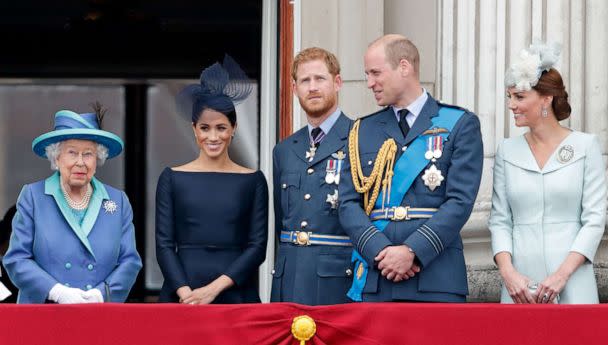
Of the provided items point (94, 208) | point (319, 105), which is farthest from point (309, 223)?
point (94, 208)

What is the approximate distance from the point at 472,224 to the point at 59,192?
198 centimetres

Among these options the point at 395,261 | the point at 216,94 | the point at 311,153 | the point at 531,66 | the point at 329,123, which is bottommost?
the point at 395,261

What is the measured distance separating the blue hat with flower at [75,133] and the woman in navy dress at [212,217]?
0.38 m

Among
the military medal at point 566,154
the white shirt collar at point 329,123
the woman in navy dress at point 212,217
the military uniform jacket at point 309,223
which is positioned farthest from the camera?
the white shirt collar at point 329,123

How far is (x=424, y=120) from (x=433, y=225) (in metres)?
0.43

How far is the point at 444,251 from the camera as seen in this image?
5234mm

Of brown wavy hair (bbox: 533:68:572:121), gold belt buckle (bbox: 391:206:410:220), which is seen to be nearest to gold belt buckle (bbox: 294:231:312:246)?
gold belt buckle (bbox: 391:206:410:220)

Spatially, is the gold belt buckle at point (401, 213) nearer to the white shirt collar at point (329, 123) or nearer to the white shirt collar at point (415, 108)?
the white shirt collar at point (415, 108)

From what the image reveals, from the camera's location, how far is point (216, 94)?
232 inches

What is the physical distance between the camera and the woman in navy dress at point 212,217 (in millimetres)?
5707

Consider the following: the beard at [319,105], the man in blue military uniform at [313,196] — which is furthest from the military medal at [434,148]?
the beard at [319,105]

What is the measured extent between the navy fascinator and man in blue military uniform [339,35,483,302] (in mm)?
618

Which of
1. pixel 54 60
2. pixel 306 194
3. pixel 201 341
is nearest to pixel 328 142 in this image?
pixel 306 194

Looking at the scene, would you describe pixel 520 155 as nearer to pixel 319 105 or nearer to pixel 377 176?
pixel 377 176
